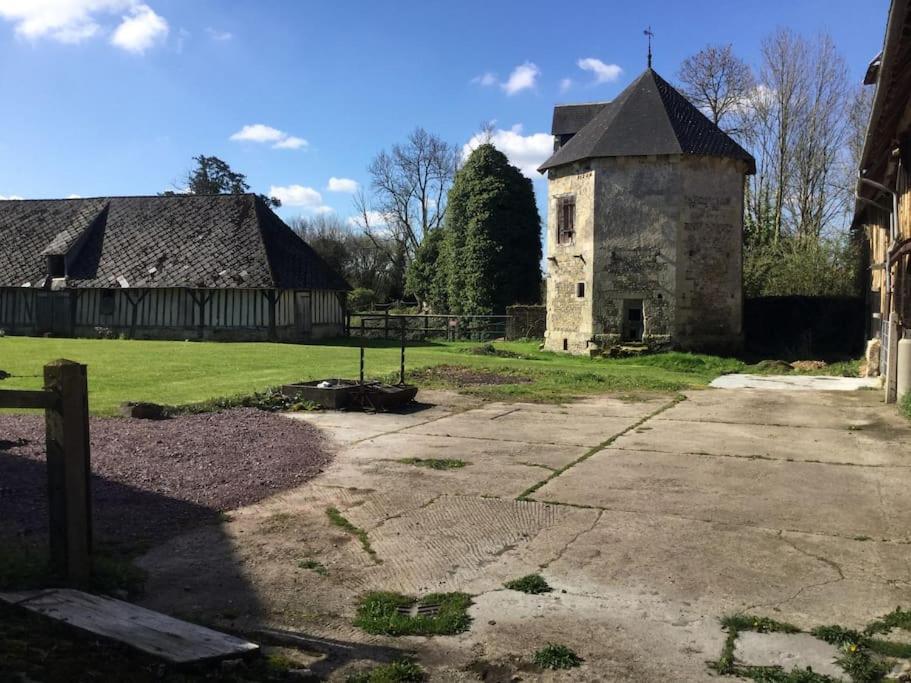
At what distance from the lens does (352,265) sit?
57281 mm

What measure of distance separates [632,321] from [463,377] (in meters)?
9.49

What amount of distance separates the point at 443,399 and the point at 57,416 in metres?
9.81

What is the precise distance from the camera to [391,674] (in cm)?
321

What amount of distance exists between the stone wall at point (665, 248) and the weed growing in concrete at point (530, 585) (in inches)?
808

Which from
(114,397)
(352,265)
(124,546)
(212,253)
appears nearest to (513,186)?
(212,253)

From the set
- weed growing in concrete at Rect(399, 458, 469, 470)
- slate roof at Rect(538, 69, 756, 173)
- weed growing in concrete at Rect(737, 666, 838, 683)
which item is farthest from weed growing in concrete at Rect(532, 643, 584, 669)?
slate roof at Rect(538, 69, 756, 173)

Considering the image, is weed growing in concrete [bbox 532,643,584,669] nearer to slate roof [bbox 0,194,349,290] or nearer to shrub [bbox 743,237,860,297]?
slate roof [bbox 0,194,349,290]

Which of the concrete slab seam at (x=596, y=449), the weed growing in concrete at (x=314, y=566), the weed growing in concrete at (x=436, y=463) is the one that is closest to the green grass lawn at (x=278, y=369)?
the concrete slab seam at (x=596, y=449)

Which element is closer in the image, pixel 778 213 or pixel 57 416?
pixel 57 416

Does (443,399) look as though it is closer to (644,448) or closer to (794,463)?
(644,448)

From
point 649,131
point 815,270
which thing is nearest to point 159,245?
point 649,131

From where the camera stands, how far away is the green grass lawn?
1371cm

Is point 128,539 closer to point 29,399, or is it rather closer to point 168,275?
point 29,399

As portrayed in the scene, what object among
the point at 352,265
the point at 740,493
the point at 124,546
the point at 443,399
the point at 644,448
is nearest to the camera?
the point at 124,546
